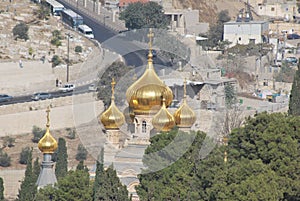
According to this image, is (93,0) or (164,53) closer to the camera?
(164,53)

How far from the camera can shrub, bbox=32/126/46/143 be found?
225 feet

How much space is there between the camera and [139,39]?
89438 millimetres

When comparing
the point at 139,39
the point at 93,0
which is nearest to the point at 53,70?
the point at 139,39

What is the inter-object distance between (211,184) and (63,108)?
30082mm

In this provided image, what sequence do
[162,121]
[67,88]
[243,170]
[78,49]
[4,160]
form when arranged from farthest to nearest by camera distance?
1. [78,49]
2. [67,88]
3. [4,160]
4. [162,121]
5. [243,170]

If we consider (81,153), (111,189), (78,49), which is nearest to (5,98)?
(81,153)

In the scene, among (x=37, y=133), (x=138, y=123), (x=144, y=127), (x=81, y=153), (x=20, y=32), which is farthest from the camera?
(x=20, y=32)

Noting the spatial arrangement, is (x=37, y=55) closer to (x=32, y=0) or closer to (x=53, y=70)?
(x=53, y=70)

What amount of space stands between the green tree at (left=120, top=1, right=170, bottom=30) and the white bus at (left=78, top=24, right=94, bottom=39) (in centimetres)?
372

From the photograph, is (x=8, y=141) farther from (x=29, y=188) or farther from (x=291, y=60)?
(x=291, y=60)

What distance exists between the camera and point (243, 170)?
1662 inches

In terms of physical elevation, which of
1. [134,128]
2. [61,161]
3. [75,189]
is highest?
[134,128]

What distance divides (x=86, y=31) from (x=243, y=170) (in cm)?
4717

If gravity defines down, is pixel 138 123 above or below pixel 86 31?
above
